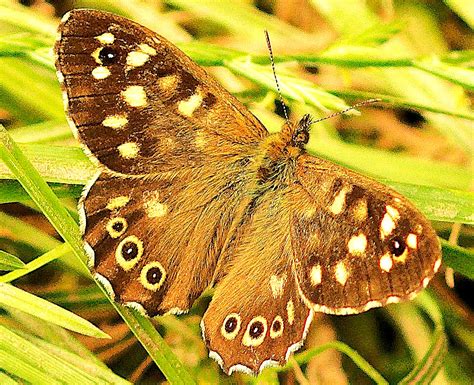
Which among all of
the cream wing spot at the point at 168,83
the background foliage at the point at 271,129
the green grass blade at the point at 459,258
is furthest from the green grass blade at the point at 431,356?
the cream wing spot at the point at 168,83

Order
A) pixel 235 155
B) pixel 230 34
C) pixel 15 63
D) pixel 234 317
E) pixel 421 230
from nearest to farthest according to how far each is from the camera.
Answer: pixel 421 230 < pixel 234 317 < pixel 235 155 < pixel 15 63 < pixel 230 34

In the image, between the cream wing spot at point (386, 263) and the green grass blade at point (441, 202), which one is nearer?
the cream wing spot at point (386, 263)

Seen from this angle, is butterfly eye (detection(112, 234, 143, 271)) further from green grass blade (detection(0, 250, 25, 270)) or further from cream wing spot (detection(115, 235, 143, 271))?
green grass blade (detection(0, 250, 25, 270))

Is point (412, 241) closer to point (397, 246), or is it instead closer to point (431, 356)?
point (397, 246)

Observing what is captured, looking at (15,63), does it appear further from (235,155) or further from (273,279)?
(273,279)

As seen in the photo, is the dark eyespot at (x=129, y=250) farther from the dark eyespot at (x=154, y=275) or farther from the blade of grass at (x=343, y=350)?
the blade of grass at (x=343, y=350)

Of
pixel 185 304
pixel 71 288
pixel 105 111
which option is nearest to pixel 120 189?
pixel 105 111
